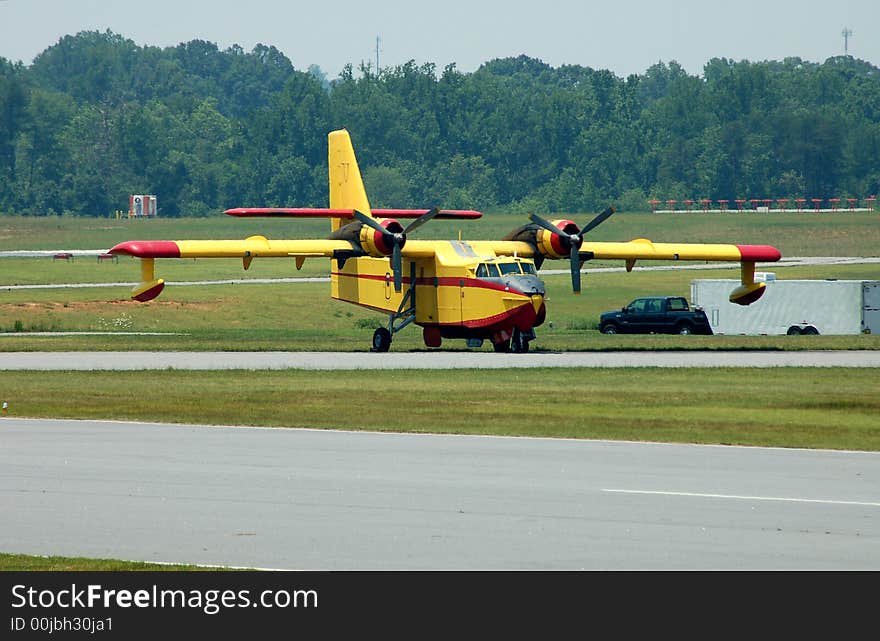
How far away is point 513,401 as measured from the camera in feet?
102

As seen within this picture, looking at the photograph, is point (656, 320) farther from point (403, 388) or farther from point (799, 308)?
point (403, 388)

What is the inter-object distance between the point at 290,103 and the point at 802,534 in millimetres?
181436

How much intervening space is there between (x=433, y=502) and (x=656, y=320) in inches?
1637

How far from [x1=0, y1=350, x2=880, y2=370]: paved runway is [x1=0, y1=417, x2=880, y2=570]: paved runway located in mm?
15905

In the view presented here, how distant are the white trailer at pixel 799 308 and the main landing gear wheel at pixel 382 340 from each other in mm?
19257

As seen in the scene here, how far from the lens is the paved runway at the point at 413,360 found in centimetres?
4031

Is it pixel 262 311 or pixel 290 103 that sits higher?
pixel 290 103

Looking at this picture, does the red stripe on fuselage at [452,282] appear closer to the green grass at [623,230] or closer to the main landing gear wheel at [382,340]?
the main landing gear wheel at [382,340]

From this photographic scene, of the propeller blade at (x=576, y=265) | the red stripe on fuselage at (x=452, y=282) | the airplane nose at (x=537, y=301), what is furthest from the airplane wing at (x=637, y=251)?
the airplane nose at (x=537, y=301)

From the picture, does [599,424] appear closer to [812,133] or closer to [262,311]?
[262,311]

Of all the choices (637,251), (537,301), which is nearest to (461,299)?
(537,301)

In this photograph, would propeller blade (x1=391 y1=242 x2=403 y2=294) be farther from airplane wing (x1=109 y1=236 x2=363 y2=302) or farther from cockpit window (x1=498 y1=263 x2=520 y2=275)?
cockpit window (x1=498 y1=263 x2=520 y2=275)
